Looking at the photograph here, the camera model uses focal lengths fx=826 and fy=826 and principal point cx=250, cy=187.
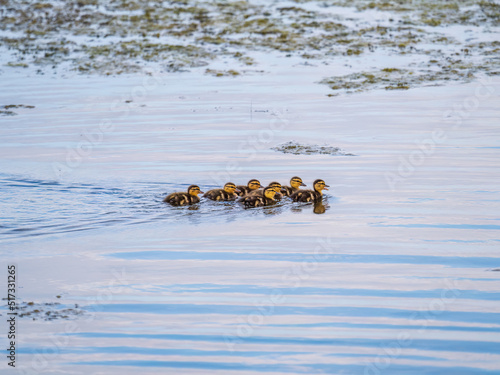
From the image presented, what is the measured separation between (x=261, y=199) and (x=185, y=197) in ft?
3.39

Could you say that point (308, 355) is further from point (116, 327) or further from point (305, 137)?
point (305, 137)

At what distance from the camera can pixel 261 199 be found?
1124cm

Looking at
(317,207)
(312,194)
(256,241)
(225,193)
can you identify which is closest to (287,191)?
(312,194)

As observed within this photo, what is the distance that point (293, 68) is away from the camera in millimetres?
21547

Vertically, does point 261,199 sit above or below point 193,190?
below

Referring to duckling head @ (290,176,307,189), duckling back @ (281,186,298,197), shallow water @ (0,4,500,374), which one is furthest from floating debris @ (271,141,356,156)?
duckling back @ (281,186,298,197)

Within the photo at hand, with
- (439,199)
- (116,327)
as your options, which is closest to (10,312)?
(116,327)

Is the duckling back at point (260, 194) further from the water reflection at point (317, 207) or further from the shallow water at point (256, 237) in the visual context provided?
the water reflection at point (317, 207)

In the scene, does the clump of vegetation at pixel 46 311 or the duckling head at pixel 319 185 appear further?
the duckling head at pixel 319 185

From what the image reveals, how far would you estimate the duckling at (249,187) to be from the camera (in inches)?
461

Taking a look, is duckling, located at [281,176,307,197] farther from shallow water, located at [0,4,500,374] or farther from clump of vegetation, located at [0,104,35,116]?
clump of vegetation, located at [0,104,35,116]

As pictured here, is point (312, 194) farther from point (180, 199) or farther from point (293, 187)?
point (180, 199)

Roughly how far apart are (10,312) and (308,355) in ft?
9.03

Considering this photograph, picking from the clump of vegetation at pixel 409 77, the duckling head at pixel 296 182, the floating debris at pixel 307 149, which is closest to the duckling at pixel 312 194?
the duckling head at pixel 296 182
